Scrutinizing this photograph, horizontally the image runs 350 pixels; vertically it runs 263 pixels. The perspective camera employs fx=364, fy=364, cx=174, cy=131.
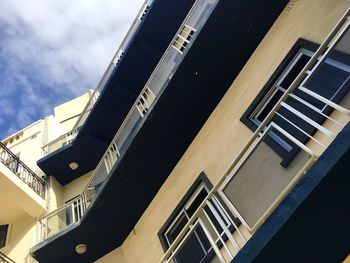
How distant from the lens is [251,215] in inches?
202

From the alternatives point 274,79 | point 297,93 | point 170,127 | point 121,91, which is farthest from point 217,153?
point 121,91

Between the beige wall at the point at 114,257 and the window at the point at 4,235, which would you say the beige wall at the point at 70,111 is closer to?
the window at the point at 4,235

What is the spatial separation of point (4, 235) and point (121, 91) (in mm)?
5711

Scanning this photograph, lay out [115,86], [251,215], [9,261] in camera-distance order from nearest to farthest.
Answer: [251,215] → [9,261] → [115,86]

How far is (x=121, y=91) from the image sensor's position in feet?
40.9

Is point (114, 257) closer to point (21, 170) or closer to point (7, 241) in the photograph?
point (7, 241)

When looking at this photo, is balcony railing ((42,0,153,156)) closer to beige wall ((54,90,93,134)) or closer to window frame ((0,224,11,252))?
window frame ((0,224,11,252))

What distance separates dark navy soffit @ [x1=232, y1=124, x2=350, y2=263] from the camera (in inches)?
129

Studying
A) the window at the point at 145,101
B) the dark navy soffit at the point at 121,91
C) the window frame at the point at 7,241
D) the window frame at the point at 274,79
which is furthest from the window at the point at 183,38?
the window frame at the point at 7,241

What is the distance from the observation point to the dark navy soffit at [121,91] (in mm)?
11609

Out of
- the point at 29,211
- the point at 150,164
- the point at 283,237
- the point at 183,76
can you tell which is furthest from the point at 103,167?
the point at 283,237

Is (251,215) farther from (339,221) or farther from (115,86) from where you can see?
(115,86)

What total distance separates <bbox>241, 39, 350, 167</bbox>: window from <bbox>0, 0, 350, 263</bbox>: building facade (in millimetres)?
20

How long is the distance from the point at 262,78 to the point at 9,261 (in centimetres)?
756
